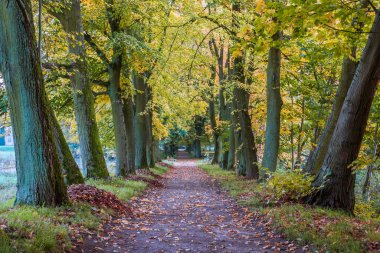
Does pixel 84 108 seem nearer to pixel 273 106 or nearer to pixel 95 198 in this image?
→ pixel 95 198

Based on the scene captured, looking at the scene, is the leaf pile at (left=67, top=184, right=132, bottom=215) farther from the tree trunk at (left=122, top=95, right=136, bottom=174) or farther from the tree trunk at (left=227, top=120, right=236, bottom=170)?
the tree trunk at (left=227, top=120, right=236, bottom=170)

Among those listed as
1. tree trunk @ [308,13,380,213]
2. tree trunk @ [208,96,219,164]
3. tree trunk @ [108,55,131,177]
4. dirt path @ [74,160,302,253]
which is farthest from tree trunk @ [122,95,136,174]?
tree trunk @ [208,96,219,164]

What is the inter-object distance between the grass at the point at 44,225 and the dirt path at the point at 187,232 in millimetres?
406

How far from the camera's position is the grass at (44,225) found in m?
4.77

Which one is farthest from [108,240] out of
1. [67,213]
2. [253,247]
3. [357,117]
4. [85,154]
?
[85,154]

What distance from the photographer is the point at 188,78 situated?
1623 centimetres

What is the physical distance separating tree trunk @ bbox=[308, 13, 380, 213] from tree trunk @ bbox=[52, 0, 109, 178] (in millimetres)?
7680

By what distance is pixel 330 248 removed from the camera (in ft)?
17.6

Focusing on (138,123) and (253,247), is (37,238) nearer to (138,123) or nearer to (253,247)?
(253,247)

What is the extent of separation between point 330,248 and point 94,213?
498 cm

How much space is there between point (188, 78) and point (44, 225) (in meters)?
11.5

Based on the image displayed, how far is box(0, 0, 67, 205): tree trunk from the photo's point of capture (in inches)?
260

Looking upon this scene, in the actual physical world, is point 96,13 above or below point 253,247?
above

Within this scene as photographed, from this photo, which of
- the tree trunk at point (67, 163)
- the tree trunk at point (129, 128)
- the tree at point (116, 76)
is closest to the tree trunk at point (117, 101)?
the tree at point (116, 76)
